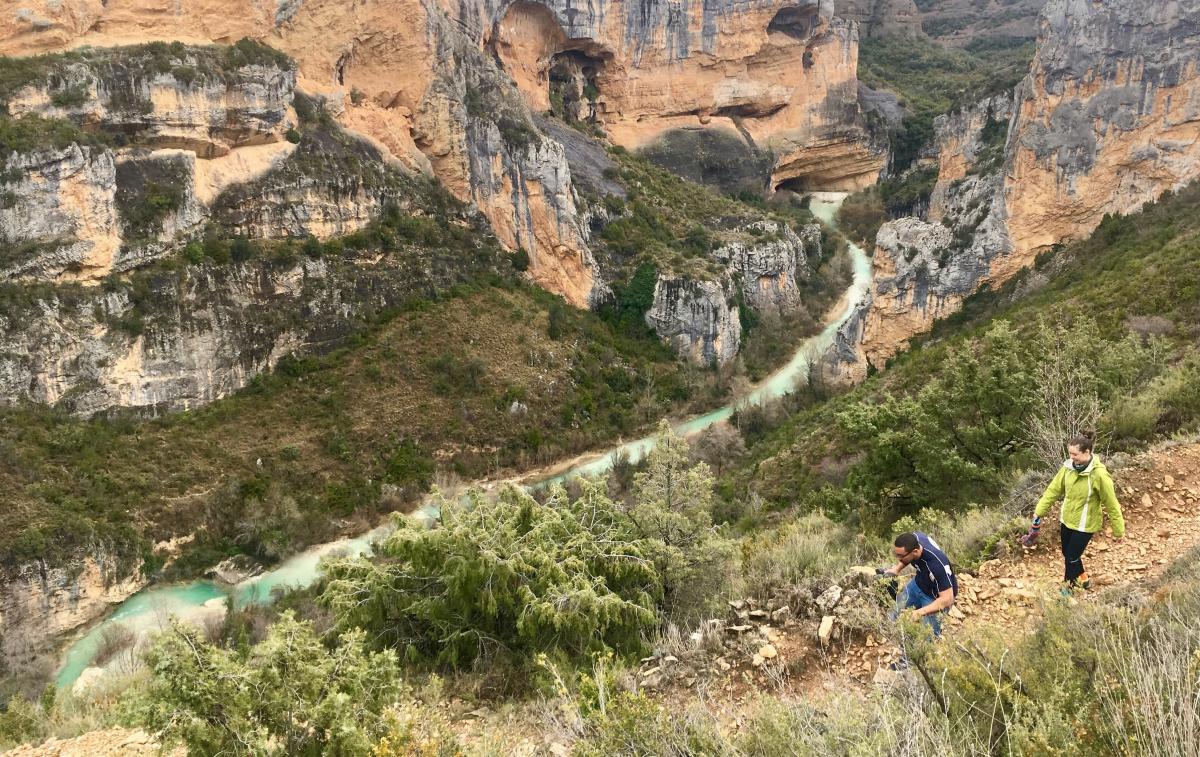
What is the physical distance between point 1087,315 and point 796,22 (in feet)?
137

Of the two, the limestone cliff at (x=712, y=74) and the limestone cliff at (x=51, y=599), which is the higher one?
the limestone cliff at (x=712, y=74)

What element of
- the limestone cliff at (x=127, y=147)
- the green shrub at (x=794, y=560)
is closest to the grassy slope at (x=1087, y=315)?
the green shrub at (x=794, y=560)

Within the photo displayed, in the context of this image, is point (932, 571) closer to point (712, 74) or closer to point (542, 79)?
point (542, 79)

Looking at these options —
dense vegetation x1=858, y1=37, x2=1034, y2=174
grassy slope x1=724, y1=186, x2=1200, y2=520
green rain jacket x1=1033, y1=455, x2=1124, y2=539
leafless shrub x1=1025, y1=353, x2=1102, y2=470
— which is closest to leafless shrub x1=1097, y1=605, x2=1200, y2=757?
green rain jacket x1=1033, y1=455, x2=1124, y2=539

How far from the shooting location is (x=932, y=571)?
4.61 meters

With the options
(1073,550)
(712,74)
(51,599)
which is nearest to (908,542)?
(1073,550)

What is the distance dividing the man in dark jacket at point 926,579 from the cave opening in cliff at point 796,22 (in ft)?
171

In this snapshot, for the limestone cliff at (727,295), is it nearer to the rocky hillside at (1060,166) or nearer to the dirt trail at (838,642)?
the rocky hillside at (1060,166)

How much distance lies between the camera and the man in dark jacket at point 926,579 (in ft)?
14.8

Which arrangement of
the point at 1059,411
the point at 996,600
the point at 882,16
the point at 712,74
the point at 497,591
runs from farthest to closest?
the point at 882,16 < the point at 712,74 < the point at 1059,411 < the point at 497,591 < the point at 996,600

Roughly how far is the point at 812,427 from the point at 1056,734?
791 inches

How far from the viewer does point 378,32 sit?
1174 inches

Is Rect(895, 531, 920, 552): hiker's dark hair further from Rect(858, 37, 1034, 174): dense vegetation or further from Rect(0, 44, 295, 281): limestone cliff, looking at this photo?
Rect(858, 37, 1034, 174): dense vegetation

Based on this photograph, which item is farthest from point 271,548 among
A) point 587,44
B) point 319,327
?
point 587,44
